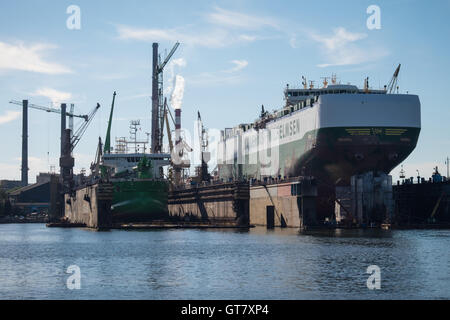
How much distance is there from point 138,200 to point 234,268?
162 feet

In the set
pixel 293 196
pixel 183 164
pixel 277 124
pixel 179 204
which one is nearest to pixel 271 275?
pixel 293 196

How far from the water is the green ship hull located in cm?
2488

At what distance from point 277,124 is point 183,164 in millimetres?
37743

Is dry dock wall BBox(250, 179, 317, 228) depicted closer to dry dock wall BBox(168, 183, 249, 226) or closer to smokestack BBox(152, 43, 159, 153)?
dry dock wall BBox(168, 183, 249, 226)

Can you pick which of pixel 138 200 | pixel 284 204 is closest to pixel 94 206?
pixel 138 200

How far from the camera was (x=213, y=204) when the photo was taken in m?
103

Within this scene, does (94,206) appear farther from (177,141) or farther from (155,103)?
(155,103)

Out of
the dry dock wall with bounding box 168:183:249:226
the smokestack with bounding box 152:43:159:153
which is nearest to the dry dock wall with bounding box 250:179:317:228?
the dry dock wall with bounding box 168:183:249:226

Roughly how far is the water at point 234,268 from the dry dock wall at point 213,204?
26.5m

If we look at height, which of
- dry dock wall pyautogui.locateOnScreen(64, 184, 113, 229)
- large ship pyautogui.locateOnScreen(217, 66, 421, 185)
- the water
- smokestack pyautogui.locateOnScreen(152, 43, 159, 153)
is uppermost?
smokestack pyautogui.locateOnScreen(152, 43, 159, 153)

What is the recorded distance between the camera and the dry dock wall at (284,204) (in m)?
76.9

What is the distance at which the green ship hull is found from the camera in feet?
297

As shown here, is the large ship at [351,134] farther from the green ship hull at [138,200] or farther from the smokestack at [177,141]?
the smokestack at [177,141]

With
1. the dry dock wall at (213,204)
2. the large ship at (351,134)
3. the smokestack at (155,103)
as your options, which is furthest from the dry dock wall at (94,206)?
the large ship at (351,134)
